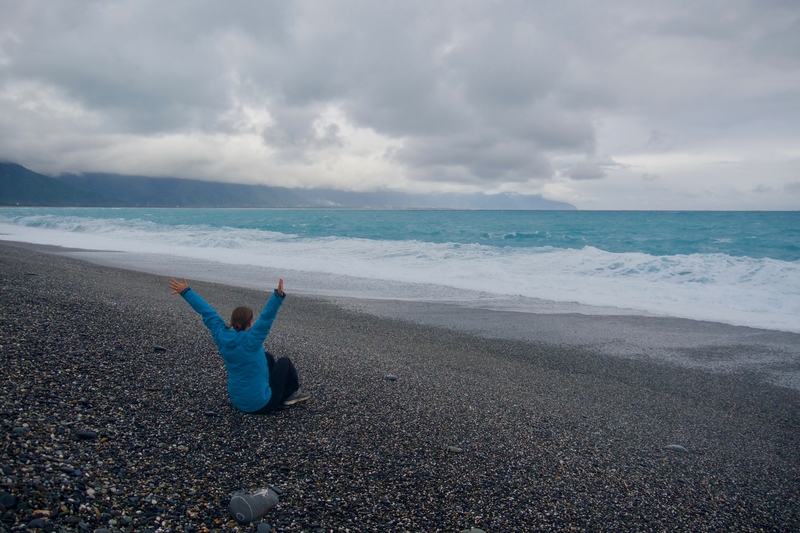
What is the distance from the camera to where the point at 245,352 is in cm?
480

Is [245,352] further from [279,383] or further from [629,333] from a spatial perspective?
[629,333]

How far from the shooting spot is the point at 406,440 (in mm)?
4801

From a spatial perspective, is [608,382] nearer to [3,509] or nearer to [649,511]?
[649,511]

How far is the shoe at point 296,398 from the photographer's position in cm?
525

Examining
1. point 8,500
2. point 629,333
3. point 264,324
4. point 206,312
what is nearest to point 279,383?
point 264,324

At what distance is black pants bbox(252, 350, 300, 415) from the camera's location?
5047 mm

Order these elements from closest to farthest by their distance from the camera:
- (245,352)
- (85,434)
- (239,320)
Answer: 1. (85,434)
2. (245,352)
3. (239,320)

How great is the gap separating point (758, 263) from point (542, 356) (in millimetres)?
19964

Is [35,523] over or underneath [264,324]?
underneath

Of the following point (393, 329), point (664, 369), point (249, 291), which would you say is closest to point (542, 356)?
point (664, 369)

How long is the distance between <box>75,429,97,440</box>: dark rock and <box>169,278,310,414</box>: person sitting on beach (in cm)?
122

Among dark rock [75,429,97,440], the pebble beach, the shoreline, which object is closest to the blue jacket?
the pebble beach

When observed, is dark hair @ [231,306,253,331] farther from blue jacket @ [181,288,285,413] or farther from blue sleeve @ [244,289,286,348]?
blue sleeve @ [244,289,286,348]

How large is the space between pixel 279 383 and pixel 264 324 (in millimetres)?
791
